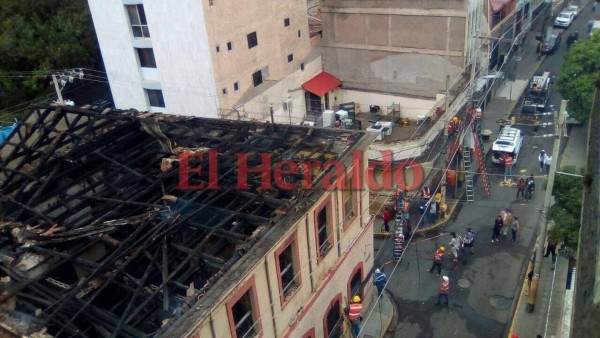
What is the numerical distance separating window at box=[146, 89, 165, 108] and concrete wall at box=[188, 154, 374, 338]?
19.7 metres

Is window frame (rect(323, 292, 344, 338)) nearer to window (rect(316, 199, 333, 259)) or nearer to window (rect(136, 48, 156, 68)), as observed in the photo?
window (rect(316, 199, 333, 259))

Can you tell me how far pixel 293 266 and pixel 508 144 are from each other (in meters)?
22.6

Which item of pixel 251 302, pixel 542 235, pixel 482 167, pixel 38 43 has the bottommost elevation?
pixel 482 167

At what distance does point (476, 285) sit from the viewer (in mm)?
23078

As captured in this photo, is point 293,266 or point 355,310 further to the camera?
point 355,310

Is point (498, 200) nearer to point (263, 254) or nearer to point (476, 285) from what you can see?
point (476, 285)

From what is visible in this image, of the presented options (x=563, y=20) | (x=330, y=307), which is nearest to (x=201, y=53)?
(x=330, y=307)

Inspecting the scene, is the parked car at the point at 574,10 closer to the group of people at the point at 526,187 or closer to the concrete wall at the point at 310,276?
the group of people at the point at 526,187

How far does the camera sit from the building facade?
34219 millimetres

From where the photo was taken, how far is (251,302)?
13344mm

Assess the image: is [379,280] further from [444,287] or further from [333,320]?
[333,320]

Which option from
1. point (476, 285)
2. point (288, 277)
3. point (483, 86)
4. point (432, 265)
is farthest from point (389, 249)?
point (483, 86)

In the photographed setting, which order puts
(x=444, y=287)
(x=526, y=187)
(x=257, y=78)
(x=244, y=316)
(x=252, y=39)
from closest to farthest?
1. (x=244, y=316)
2. (x=444, y=287)
3. (x=526, y=187)
4. (x=252, y=39)
5. (x=257, y=78)

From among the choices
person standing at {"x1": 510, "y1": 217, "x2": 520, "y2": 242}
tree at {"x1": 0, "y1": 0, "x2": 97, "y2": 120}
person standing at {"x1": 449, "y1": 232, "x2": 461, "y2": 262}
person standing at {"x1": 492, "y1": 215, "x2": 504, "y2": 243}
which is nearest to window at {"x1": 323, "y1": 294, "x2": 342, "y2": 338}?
person standing at {"x1": 449, "y1": 232, "x2": 461, "y2": 262}
